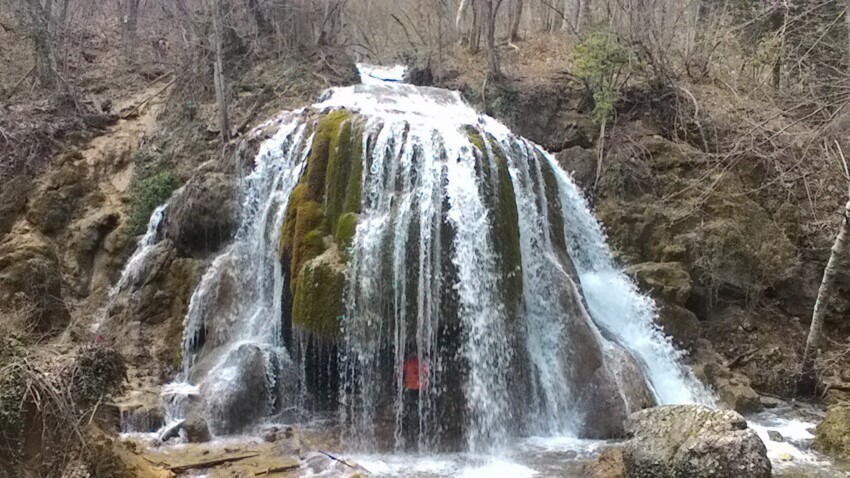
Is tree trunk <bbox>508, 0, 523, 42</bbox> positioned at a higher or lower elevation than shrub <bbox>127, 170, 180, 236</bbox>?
higher

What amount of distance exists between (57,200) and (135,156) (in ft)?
6.33

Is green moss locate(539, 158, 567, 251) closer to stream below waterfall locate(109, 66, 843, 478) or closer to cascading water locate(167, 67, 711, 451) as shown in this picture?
cascading water locate(167, 67, 711, 451)

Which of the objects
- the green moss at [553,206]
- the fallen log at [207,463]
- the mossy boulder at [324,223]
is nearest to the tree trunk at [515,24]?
the green moss at [553,206]

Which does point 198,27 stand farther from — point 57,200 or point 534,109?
point 534,109

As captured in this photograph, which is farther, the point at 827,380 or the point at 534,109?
the point at 534,109

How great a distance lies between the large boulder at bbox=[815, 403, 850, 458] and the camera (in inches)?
318

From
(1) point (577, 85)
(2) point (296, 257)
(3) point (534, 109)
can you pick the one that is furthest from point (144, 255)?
(1) point (577, 85)

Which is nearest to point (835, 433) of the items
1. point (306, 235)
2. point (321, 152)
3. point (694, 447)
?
point (694, 447)

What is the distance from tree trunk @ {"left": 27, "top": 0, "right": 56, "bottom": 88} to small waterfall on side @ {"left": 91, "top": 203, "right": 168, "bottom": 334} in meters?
5.48

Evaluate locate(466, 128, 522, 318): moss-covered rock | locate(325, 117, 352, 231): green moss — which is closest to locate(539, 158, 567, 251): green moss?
locate(466, 128, 522, 318): moss-covered rock

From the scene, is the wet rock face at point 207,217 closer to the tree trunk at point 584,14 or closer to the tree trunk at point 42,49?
the tree trunk at point 42,49

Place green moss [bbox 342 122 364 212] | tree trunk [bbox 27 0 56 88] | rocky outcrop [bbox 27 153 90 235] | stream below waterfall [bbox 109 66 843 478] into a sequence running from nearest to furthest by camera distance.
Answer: stream below waterfall [bbox 109 66 843 478] → green moss [bbox 342 122 364 212] → rocky outcrop [bbox 27 153 90 235] → tree trunk [bbox 27 0 56 88]

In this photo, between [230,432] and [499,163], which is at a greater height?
[499,163]

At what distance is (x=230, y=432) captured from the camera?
8586 mm
